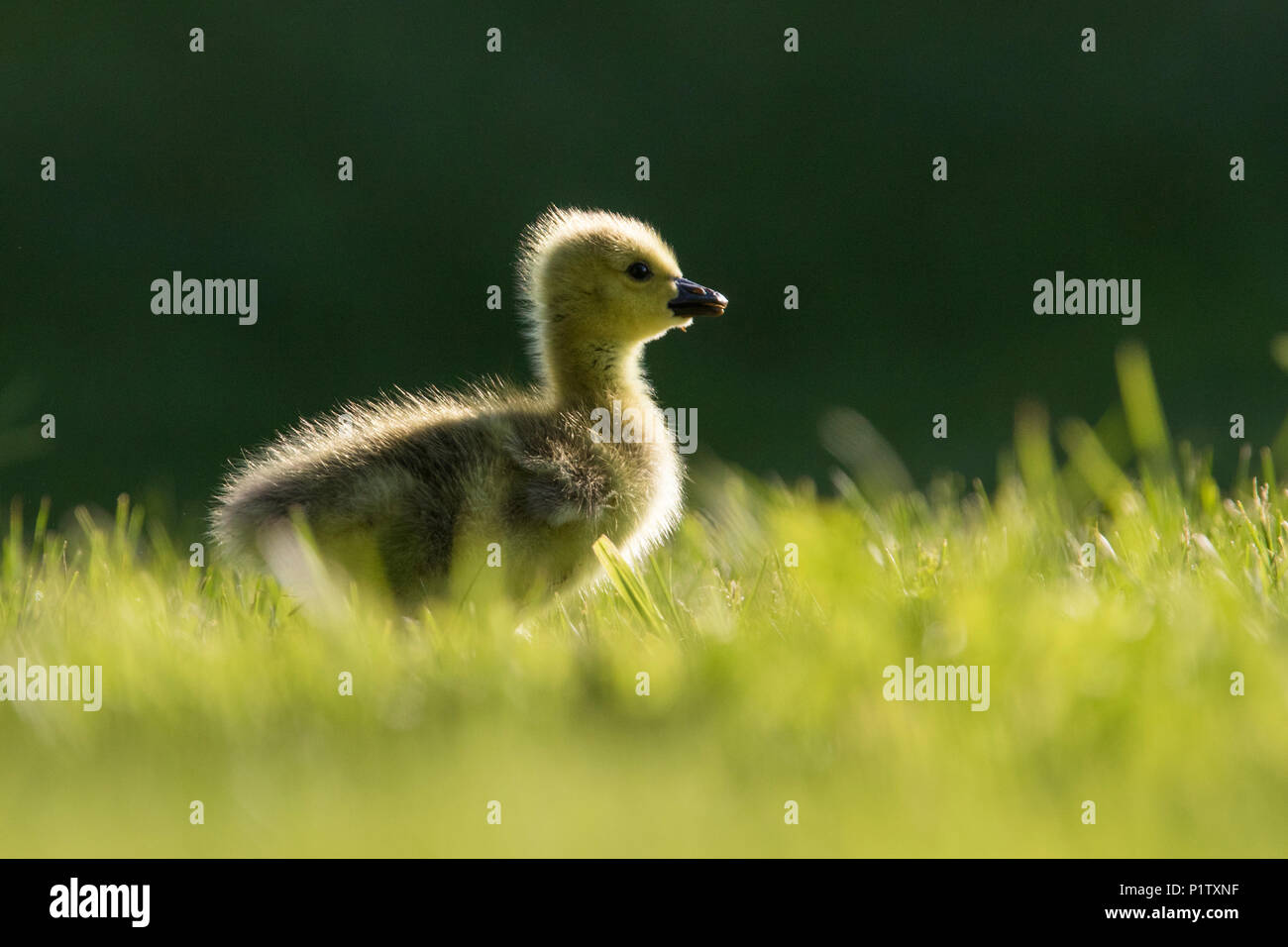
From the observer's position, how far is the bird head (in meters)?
4.30

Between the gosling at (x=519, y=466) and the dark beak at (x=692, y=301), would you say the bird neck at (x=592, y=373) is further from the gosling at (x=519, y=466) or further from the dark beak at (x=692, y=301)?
the dark beak at (x=692, y=301)

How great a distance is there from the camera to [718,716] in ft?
7.51

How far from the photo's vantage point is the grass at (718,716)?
1833 millimetres

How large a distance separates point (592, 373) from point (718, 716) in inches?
83.3

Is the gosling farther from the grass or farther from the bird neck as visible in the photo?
the grass

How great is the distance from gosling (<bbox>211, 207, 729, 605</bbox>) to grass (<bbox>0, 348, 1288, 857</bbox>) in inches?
7.1

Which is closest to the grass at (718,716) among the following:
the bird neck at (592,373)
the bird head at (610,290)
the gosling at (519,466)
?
the gosling at (519,466)

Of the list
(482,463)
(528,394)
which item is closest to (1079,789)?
(482,463)

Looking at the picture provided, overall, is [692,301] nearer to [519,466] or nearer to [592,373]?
[592,373]

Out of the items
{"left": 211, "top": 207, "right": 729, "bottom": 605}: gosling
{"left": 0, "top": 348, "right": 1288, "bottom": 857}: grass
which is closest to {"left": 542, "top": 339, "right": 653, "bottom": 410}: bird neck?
{"left": 211, "top": 207, "right": 729, "bottom": 605}: gosling

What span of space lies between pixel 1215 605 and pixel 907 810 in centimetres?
113

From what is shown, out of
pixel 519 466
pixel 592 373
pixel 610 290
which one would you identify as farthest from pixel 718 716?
pixel 610 290

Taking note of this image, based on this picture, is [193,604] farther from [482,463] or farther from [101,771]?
[101,771]

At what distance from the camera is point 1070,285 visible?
8477 millimetres
